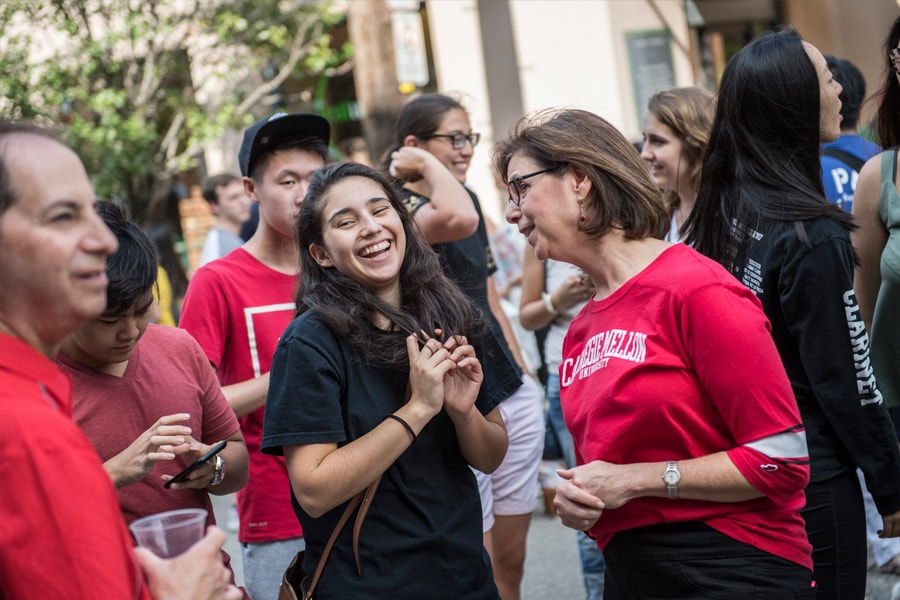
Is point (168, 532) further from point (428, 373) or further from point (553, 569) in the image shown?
point (553, 569)

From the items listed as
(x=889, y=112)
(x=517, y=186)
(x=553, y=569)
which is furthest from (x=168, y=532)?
(x=553, y=569)

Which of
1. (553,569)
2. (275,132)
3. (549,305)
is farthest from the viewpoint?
(553,569)

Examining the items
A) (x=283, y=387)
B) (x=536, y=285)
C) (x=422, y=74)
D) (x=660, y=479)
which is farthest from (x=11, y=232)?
(x=422, y=74)

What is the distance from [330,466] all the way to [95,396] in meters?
0.74

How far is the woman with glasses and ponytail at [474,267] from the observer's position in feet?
13.1

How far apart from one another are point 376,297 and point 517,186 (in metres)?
0.48

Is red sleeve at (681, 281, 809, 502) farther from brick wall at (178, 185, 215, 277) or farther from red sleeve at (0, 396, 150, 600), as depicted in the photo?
brick wall at (178, 185, 215, 277)

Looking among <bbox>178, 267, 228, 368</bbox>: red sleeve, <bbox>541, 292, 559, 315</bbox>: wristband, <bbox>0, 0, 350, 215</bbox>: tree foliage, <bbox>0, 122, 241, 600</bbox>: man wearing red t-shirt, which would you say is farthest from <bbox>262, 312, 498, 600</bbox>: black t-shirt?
<bbox>0, 0, 350, 215</bbox>: tree foliage

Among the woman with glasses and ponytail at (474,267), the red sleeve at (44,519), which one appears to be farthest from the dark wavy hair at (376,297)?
the red sleeve at (44,519)

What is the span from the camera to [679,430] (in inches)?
92.7

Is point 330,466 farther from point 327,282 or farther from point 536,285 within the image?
point 536,285

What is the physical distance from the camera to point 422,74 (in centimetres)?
1169

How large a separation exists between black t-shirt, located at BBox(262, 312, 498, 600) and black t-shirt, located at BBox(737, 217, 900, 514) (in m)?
0.99

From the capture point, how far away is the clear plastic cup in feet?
5.70
